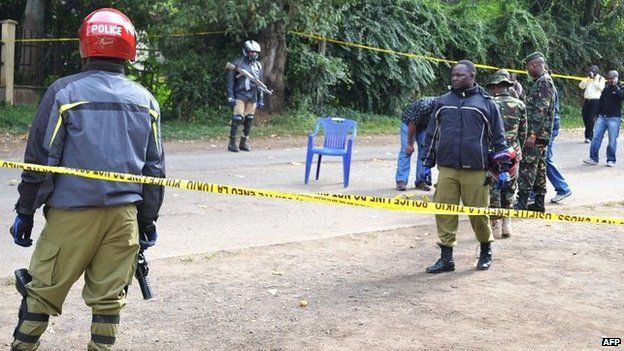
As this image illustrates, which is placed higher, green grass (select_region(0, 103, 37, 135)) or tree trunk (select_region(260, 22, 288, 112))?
tree trunk (select_region(260, 22, 288, 112))

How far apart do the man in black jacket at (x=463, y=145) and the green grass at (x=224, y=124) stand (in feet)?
33.1

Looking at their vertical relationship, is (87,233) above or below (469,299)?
above

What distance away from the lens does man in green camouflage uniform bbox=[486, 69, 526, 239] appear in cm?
901

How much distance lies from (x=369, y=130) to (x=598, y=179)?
6794 millimetres

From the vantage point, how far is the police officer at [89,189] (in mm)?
4484

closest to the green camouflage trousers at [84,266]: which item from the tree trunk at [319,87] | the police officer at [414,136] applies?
the police officer at [414,136]

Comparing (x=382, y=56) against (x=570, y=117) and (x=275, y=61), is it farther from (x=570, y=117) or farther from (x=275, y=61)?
(x=570, y=117)

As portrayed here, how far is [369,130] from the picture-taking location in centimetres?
2027

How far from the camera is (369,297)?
6715 mm

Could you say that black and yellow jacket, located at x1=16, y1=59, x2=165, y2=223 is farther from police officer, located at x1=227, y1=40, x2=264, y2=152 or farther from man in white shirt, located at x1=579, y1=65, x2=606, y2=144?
man in white shirt, located at x1=579, y1=65, x2=606, y2=144

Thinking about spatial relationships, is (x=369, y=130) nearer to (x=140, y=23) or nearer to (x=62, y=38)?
(x=140, y=23)

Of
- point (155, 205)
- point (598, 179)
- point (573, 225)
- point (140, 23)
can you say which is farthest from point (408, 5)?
point (155, 205)

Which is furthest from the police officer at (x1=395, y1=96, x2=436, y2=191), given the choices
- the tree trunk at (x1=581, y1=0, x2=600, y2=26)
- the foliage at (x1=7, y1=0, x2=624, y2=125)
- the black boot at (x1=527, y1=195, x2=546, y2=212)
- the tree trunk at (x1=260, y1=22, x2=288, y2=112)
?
the tree trunk at (x1=581, y1=0, x2=600, y2=26)

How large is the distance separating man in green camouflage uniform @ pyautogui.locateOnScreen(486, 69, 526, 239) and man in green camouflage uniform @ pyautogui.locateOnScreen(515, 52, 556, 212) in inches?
27.3
